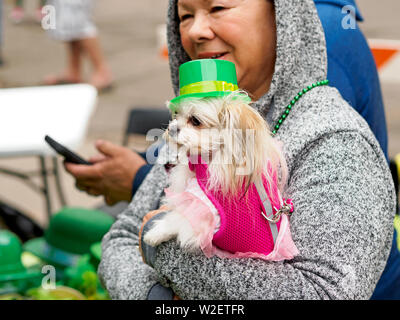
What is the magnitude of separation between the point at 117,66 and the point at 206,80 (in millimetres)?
6475

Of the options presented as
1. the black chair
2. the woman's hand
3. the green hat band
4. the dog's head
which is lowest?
the black chair

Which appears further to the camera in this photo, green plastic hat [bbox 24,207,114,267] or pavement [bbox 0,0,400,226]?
pavement [bbox 0,0,400,226]

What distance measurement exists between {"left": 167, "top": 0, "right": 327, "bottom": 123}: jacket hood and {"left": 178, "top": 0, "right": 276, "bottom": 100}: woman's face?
0.05m

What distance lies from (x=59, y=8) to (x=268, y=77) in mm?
4500

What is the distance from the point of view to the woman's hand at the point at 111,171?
1.91 meters

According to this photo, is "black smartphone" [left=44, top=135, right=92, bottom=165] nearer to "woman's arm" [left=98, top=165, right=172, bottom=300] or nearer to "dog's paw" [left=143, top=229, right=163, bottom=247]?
"woman's arm" [left=98, top=165, right=172, bottom=300]

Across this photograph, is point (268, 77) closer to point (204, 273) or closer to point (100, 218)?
point (204, 273)

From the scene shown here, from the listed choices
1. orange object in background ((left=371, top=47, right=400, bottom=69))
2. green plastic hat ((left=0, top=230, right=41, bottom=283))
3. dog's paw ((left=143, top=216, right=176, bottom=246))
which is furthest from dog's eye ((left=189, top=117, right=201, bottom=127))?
orange object in background ((left=371, top=47, right=400, bottom=69))

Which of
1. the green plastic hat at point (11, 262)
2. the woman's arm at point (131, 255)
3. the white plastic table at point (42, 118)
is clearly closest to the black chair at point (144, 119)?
the white plastic table at point (42, 118)

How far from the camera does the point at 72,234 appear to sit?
2678mm

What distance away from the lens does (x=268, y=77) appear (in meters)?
1.44

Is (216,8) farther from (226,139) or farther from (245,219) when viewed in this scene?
A: (245,219)

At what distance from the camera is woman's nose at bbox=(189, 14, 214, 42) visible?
132 centimetres

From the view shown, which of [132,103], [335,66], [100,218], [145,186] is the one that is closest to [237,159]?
[145,186]
